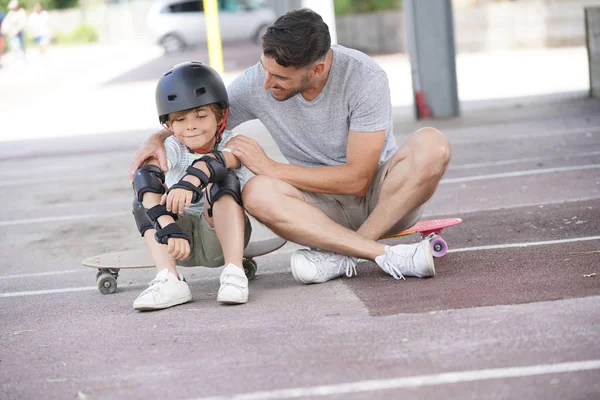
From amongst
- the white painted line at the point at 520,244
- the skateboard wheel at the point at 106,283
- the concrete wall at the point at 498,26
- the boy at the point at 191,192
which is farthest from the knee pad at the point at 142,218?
the concrete wall at the point at 498,26

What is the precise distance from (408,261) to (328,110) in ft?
2.85

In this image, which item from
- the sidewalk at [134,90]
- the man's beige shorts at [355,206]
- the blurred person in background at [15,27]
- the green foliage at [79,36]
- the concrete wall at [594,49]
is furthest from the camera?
the green foliage at [79,36]

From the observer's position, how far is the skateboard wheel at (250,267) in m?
5.36

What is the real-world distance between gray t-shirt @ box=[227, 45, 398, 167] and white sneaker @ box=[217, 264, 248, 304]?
0.79 m

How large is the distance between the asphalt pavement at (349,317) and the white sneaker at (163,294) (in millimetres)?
53

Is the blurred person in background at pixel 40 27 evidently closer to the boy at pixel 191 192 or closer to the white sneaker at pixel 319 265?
the boy at pixel 191 192

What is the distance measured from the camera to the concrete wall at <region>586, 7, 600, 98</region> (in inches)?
509

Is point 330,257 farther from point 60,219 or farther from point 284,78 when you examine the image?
point 60,219

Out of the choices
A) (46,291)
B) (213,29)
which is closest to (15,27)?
(213,29)

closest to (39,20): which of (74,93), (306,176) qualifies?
(74,93)

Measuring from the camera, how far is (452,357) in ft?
11.8

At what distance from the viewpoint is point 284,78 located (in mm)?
A: 4746

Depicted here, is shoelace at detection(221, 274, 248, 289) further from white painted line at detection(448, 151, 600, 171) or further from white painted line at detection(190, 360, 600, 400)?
white painted line at detection(448, 151, 600, 171)

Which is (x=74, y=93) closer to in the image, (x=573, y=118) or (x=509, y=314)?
(x=573, y=118)
